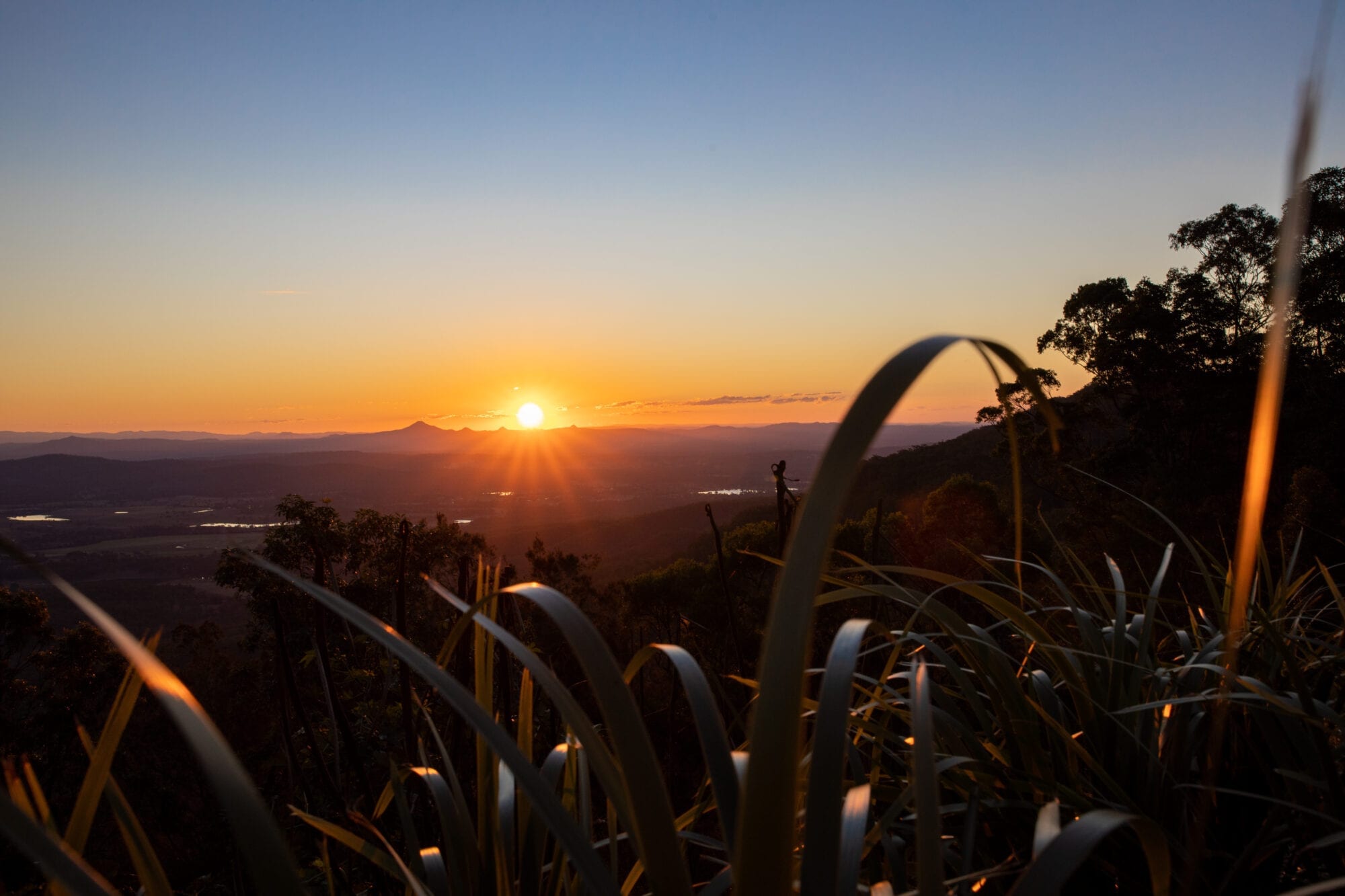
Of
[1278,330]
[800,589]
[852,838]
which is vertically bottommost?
[852,838]

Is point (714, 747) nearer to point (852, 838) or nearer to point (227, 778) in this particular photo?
point (852, 838)

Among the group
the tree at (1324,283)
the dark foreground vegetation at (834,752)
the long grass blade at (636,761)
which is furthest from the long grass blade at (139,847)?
the tree at (1324,283)

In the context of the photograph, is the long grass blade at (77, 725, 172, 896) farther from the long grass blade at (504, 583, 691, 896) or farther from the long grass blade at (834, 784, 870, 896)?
the long grass blade at (834, 784, 870, 896)

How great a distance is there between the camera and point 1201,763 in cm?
116

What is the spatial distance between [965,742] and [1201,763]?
1.10ft

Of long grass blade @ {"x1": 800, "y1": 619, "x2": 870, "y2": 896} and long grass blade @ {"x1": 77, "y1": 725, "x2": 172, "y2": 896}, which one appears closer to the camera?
long grass blade @ {"x1": 800, "y1": 619, "x2": 870, "y2": 896}

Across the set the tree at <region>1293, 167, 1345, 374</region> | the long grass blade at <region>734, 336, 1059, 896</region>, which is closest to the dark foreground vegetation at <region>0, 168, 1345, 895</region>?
the long grass blade at <region>734, 336, 1059, 896</region>

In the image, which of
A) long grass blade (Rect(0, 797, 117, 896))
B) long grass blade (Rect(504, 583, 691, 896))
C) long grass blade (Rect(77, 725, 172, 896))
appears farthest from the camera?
long grass blade (Rect(77, 725, 172, 896))

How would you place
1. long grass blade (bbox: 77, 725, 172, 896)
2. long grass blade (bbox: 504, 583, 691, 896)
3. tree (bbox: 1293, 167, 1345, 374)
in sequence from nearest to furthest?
1. long grass blade (bbox: 504, 583, 691, 896)
2. long grass blade (bbox: 77, 725, 172, 896)
3. tree (bbox: 1293, 167, 1345, 374)

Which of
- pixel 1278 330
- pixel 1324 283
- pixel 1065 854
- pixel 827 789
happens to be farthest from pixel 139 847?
pixel 1324 283

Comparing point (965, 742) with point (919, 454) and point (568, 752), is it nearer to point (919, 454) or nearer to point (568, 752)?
point (568, 752)

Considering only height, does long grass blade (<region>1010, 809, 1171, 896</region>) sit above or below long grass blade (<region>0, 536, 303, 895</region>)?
below

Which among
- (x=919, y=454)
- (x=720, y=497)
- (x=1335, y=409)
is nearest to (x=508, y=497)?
(x=720, y=497)

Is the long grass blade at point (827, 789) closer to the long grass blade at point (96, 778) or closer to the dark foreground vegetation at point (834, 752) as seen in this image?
the dark foreground vegetation at point (834, 752)
